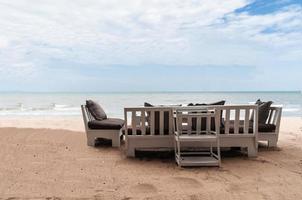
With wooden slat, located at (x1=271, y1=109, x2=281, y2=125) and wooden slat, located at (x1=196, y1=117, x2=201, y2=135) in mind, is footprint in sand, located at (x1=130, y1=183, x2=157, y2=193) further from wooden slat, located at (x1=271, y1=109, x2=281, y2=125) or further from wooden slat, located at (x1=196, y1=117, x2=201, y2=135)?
wooden slat, located at (x1=271, y1=109, x2=281, y2=125)

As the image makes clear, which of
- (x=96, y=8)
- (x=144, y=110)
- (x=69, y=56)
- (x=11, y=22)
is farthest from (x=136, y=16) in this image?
(x=69, y=56)

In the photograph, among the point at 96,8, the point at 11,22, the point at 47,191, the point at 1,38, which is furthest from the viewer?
the point at 1,38

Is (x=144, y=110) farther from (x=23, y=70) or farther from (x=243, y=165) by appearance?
(x=23, y=70)

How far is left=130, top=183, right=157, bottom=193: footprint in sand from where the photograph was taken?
138 inches

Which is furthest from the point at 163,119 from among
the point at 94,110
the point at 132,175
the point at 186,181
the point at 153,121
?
the point at 94,110

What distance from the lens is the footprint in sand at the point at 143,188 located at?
3.50 metres

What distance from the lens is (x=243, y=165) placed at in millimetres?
4664

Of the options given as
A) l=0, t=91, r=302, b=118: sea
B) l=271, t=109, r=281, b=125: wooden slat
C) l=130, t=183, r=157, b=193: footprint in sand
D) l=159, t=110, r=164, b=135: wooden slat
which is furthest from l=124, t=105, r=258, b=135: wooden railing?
l=0, t=91, r=302, b=118: sea

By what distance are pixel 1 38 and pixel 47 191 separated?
15.3m

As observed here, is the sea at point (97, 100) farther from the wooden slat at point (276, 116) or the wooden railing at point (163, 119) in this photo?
the wooden railing at point (163, 119)

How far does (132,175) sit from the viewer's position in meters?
4.14

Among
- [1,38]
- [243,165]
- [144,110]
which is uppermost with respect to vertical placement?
[1,38]

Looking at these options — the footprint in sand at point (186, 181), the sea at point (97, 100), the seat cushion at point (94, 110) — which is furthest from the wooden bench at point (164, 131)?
the sea at point (97, 100)

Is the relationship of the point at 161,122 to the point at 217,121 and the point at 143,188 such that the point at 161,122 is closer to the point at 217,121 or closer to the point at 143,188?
the point at 217,121
